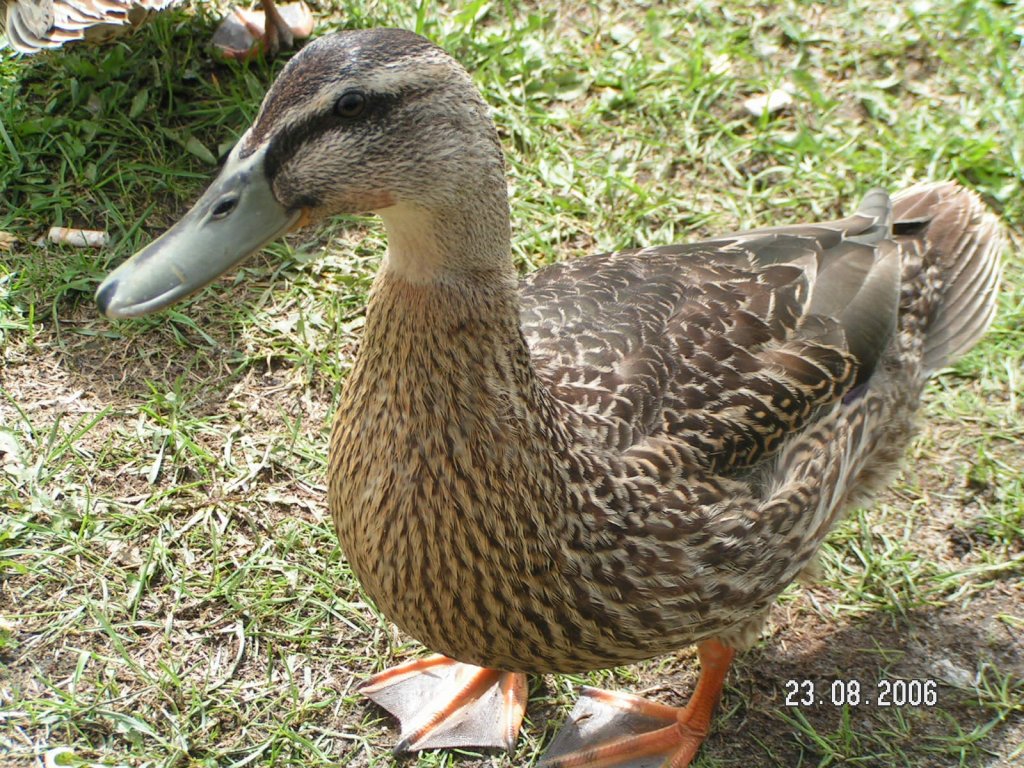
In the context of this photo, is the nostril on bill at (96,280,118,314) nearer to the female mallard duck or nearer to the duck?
the female mallard duck

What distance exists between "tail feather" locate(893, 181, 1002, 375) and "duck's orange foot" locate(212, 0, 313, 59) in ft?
8.25

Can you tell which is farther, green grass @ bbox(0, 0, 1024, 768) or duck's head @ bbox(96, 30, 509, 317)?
green grass @ bbox(0, 0, 1024, 768)

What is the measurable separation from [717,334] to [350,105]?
1.23 metres

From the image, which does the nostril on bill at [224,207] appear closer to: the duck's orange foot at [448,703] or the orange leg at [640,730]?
the duck's orange foot at [448,703]

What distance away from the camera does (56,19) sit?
3660 mm

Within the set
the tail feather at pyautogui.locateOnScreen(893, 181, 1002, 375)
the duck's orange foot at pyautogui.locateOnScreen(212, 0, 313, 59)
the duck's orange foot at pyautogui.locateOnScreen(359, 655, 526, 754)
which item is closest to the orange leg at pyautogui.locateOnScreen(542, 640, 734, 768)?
the duck's orange foot at pyautogui.locateOnScreen(359, 655, 526, 754)

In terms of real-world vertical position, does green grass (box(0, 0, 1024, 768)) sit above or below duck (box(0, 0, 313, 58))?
below

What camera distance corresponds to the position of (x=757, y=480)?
9.14ft

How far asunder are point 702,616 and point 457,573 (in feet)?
2.07

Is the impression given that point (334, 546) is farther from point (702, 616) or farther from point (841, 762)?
point (841, 762)

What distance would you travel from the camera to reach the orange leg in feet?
10.2

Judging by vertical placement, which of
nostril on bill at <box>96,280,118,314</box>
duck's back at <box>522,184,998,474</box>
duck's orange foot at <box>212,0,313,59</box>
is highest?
nostril on bill at <box>96,280,118,314</box>

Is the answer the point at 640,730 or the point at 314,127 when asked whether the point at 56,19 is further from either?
the point at 640,730

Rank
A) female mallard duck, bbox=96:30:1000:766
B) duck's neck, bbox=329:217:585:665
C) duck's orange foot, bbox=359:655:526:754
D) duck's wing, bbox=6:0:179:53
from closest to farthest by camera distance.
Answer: female mallard duck, bbox=96:30:1000:766
duck's neck, bbox=329:217:585:665
duck's orange foot, bbox=359:655:526:754
duck's wing, bbox=6:0:179:53
